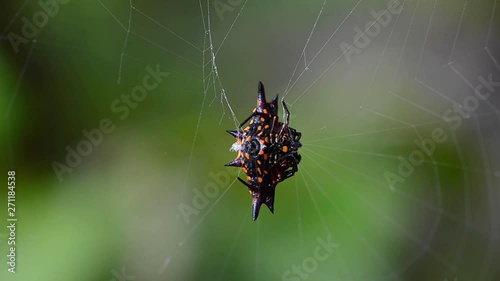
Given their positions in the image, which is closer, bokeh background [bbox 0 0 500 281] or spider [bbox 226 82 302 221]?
spider [bbox 226 82 302 221]

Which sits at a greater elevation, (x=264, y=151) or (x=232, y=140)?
(x=232, y=140)

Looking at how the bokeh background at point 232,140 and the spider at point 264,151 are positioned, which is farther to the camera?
the bokeh background at point 232,140

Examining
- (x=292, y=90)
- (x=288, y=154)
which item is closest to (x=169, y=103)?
(x=292, y=90)

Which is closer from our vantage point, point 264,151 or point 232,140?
point 264,151

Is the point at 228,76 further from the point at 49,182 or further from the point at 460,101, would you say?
the point at 460,101
